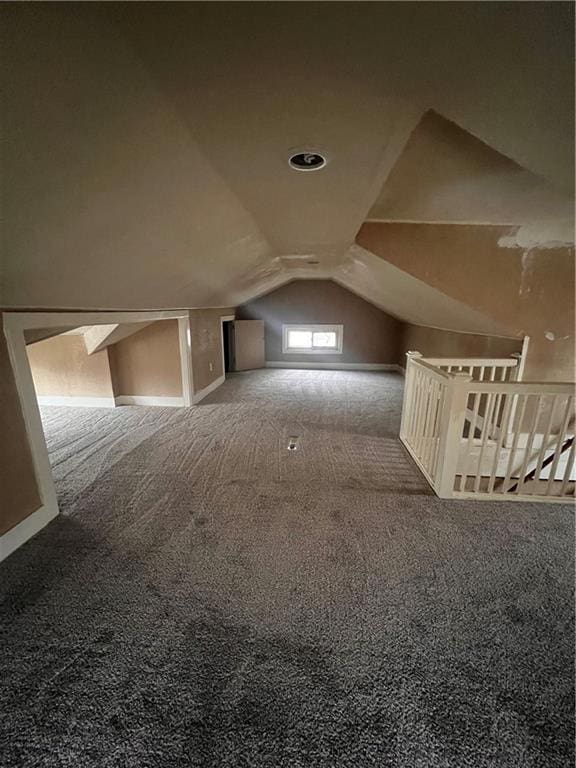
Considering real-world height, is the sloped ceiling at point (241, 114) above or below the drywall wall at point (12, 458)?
above

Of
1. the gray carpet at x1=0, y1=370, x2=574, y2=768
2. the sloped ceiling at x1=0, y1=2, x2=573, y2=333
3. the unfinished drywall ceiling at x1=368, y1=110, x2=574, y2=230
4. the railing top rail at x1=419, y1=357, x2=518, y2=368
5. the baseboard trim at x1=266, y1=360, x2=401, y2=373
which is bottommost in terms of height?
the baseboard trim at x1=266, y1=360, x2=401, y2=373

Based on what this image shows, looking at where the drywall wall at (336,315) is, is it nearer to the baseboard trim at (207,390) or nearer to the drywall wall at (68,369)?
the baseboard trim at (207,390)

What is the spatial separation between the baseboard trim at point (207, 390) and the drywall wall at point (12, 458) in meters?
2.53

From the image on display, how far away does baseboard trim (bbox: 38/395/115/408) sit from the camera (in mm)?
4297

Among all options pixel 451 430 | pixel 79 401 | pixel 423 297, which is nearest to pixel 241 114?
pixel 451 430

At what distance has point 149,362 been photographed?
431cm

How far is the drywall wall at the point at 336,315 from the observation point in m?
7.11

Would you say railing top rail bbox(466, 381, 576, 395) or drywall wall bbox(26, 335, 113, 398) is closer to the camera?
railing top rail bbox(466, 381, 576, 395)

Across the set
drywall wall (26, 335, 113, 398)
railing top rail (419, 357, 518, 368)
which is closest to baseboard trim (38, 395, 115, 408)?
drywall wall (26, 335, 113, 398)

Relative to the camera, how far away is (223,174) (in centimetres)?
149

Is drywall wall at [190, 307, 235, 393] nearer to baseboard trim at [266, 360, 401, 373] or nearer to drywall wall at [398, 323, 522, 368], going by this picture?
baseboard trim at [266, 360, 401, 373]

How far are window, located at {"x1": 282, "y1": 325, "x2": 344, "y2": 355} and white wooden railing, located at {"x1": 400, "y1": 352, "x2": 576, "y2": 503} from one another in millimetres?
3945

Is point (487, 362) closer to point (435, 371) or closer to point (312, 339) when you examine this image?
point (435, 371)

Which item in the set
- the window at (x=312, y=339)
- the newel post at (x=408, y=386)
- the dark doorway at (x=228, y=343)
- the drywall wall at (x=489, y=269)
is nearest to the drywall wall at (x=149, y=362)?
the dark doorway at (x=228, y=343)
